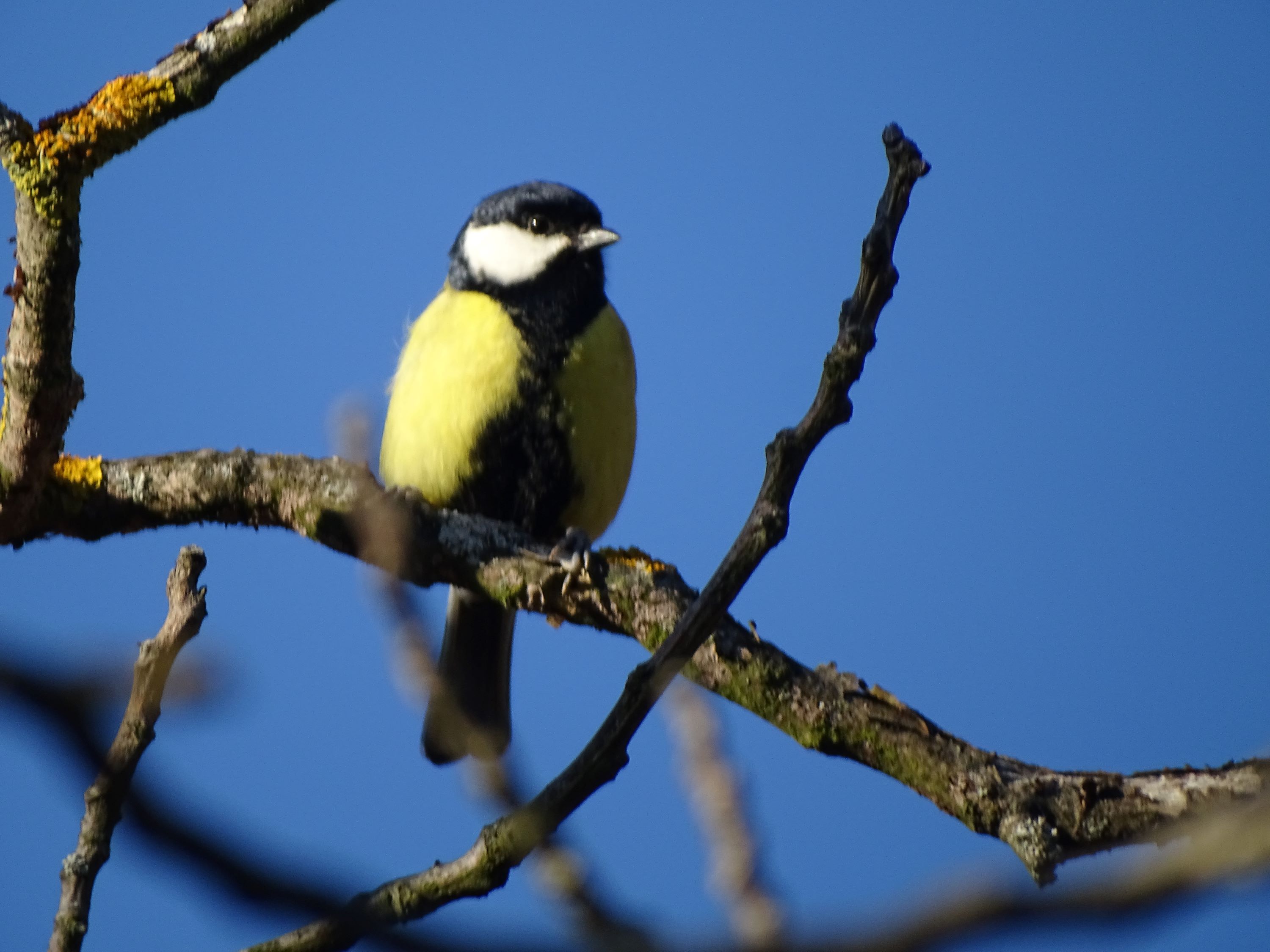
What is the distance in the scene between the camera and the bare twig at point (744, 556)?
66.4 inches

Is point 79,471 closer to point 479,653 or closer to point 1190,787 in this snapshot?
point 479,653

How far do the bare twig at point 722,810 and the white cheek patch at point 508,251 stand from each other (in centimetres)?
234

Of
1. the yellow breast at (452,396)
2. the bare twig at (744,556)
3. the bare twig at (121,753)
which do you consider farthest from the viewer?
the yellow breast at (452,396)

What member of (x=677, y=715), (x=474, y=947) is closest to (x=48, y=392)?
(x=677, y=715)

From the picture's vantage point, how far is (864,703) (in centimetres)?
258

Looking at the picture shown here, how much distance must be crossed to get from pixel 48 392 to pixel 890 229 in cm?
174

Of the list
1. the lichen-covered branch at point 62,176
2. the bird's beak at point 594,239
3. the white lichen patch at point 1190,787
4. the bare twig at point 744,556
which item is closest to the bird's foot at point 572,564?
the bare twig at point 744,556

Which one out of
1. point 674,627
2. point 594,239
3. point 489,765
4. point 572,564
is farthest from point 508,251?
point 489,765

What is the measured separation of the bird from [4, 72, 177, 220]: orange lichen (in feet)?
5.13

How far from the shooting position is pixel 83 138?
2.31m

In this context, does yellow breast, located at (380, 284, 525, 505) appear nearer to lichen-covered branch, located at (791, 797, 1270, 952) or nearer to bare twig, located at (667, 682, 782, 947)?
bare twig, located at (667, 682, 782, 947)

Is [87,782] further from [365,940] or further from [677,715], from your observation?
[677,715]

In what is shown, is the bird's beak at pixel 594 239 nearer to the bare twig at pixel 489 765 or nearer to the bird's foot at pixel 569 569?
the bird's foot at pixel 569 569

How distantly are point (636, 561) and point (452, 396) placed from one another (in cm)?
109
